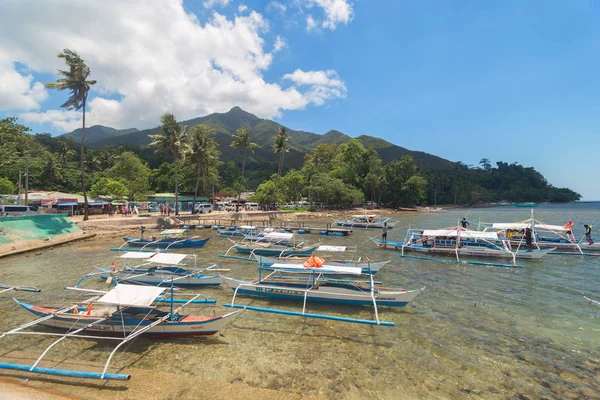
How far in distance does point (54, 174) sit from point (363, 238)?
227ft

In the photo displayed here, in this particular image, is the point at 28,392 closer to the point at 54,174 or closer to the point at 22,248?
the point at 22,248

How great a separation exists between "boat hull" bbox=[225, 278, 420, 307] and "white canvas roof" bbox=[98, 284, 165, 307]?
481cm

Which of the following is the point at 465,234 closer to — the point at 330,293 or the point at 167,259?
the point at 330,293

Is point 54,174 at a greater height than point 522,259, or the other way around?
point 54,174

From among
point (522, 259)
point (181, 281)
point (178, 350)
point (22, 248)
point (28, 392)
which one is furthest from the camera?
point (22, 248)

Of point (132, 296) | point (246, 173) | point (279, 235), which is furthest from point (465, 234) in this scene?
point (246, 173)

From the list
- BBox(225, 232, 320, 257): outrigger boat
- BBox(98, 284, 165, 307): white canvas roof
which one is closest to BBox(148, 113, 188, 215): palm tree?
BBox(225, 232, 320, 257): outrigger boat

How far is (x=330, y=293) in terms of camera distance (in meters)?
14.0

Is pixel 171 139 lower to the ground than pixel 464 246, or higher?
higher

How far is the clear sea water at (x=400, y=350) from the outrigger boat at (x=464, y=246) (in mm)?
8664

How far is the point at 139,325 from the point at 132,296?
1.52 m

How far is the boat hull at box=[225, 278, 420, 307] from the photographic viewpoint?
13.8 meters

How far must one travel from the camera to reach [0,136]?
2897 cm

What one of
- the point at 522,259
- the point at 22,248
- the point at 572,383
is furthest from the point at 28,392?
the point at 522,259
